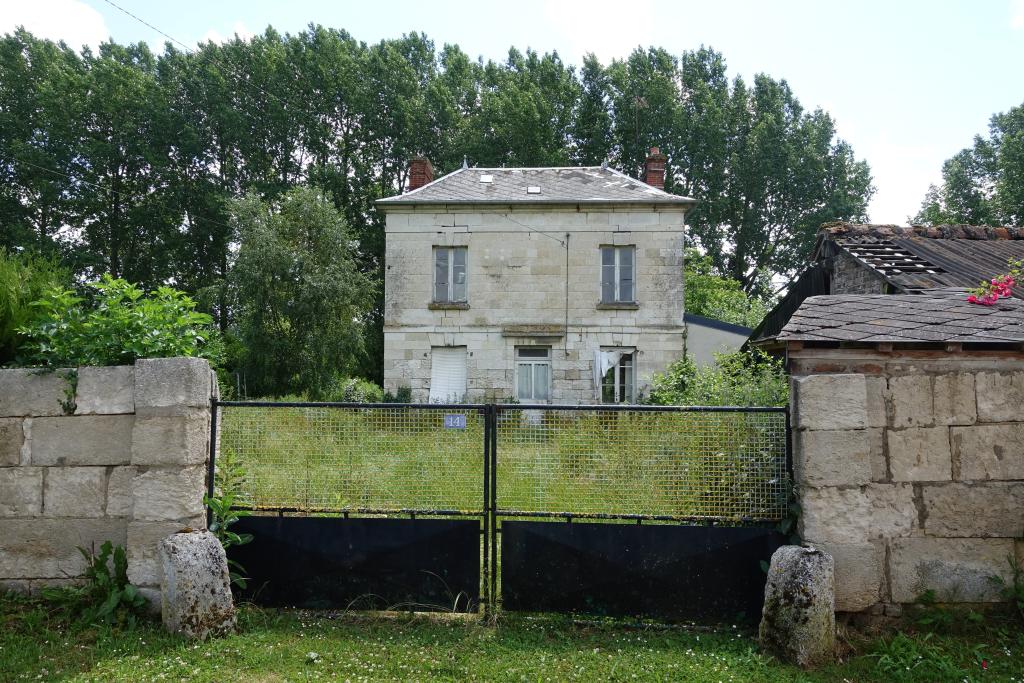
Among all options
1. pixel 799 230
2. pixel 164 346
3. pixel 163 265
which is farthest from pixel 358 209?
pixel 164 346

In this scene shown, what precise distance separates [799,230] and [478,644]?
28480mm

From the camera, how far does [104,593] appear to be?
474cm

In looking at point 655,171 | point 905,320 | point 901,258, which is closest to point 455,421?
point 905,320

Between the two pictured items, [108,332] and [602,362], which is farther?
[602,362]

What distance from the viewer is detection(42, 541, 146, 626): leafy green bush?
462 cm

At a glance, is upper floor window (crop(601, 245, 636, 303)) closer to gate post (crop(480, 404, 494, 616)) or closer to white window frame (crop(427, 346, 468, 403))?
white window frame (crop(427, 346, 468, 403))

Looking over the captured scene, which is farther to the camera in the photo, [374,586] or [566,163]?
[566,163]

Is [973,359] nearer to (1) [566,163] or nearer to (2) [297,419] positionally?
(2) [297,419]

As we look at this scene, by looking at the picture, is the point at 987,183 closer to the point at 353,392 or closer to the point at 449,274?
the point at 449,274

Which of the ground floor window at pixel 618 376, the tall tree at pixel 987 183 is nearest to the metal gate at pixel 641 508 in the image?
the ground floor window at pixel 618 376

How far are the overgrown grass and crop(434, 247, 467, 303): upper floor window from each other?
12719 millimetres

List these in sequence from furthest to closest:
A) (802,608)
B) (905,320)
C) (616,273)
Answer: (616,273), (905,320), (802,608)

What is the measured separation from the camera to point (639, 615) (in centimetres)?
471

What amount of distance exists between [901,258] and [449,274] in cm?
1105
